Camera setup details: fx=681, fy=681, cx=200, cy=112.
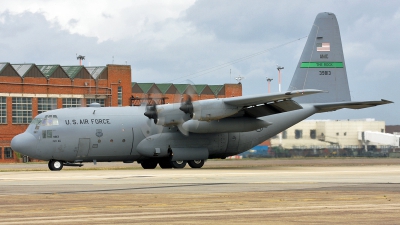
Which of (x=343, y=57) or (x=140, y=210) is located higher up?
(x=343, y=57)

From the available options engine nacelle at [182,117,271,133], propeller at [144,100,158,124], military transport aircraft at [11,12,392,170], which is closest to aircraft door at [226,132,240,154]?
military transport aircraft at [11,12,392,170]

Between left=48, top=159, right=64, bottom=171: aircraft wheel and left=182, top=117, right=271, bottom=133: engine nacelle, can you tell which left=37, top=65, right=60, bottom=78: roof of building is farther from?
left=182, top=117, right=271, bottom=133: engine nacelle

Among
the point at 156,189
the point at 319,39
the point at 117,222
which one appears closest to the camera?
the point at 117,222

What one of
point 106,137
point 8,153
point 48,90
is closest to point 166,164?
point 106,137

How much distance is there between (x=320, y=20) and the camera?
4500cm

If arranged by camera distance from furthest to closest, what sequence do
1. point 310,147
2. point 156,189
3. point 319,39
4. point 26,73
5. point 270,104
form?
point 26,73 → point 310,147 → point 319,39 → point 270,104 → point 156,189

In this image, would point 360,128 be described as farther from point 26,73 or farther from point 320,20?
point 26,73

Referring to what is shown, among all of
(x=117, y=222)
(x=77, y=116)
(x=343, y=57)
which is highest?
(x=343, y=57)

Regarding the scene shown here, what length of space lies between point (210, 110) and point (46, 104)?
137ft

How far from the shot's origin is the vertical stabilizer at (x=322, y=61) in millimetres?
44562

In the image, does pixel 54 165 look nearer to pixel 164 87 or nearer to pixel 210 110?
pixel 210 110

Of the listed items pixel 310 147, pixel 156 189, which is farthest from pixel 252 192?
pixel 310 147

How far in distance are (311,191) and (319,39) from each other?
2442 centimetres

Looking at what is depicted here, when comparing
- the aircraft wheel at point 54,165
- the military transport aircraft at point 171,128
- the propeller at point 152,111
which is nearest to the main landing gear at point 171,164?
the military transport aircraft at point 171,128
